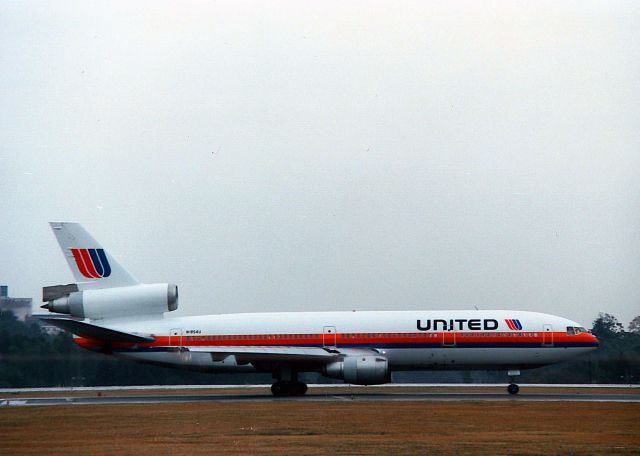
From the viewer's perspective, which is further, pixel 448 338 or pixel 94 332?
pixel 94 332

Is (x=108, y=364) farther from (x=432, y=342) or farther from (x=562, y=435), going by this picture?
(x=562, y=435)

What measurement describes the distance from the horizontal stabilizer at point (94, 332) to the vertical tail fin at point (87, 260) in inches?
115

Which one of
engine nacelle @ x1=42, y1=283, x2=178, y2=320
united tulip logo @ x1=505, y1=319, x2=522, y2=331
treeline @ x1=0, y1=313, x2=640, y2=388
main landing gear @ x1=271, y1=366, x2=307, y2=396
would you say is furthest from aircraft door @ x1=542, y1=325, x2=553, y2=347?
engine nacelle @ x1=42, y1=283, x2=178, y2=320

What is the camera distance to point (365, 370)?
4016 cm

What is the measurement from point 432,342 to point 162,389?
16515 millimetres

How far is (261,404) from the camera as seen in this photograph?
3616cm

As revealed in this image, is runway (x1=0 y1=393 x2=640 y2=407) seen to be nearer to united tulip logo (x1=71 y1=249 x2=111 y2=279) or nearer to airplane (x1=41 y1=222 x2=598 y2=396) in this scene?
airplane (x1=41 y1=222 x2=598 y2=396)

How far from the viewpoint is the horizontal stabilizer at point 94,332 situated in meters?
→ 40.5

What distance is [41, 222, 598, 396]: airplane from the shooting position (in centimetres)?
4166

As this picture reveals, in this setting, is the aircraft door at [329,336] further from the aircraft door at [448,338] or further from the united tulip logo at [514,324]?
the united tulip logo at [514,324]

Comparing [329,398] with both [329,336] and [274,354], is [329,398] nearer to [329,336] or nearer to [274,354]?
[274,354]

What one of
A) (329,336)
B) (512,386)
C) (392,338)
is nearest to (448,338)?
(392,338)

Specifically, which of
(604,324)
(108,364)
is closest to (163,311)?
(108,364)

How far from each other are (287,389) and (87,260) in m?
11.3
